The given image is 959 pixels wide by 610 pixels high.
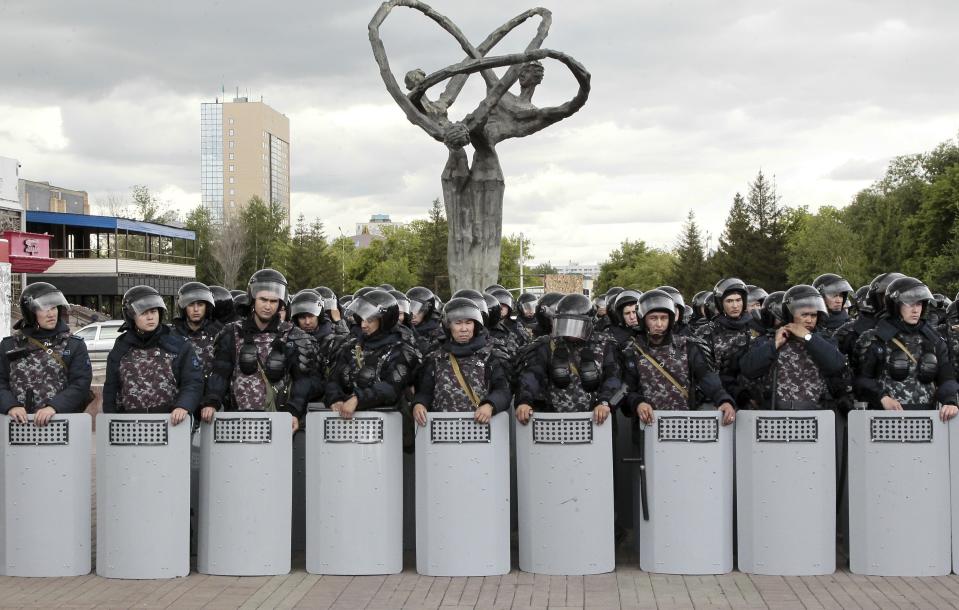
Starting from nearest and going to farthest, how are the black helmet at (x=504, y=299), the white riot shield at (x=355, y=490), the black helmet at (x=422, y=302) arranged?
1. the white riot shield at (x=355, y=490)
2. the black helmet at (x=422, y=302)
3. the black helmet at (x=504, y=299)

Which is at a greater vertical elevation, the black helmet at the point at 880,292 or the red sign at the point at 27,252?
the red sign at the point at 27,252

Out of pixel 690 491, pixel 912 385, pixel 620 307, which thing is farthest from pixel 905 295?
pixel 620 307

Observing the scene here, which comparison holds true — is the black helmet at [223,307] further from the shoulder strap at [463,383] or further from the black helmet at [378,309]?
the shoulder strap at [463,383]

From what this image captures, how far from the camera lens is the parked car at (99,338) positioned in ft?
98.0

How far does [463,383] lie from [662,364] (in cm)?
138

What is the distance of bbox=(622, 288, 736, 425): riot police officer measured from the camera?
23.8 feet

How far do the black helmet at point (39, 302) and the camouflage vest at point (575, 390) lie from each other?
342cm

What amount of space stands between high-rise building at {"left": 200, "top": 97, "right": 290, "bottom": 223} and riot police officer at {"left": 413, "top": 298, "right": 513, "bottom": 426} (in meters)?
132

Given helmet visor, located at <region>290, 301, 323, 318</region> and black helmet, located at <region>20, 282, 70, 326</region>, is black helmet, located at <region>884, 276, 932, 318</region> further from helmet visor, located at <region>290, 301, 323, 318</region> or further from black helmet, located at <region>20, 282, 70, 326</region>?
black helmet, located at <region>20, 282, 70, 326</region>

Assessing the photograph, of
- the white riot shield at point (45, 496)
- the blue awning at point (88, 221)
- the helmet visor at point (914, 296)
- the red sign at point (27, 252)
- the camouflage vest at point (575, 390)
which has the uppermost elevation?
the blue awning at point (88, 221)

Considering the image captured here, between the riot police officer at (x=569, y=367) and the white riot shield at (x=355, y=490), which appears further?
the riot police officer at (x=569, y=367)

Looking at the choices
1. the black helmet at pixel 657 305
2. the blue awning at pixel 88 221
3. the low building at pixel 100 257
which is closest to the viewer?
the black helmet at pixel 657 305

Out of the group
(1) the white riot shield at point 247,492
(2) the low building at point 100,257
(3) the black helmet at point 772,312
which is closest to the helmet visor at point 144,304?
(1) the white riot shield at point 247,492

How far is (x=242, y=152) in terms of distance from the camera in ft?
471
